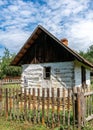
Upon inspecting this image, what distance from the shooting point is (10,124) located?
9.36 meters

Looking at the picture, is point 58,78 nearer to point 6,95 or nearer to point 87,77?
point 87,77

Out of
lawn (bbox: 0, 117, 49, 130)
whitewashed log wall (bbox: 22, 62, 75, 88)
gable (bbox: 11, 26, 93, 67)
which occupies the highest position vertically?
gable (bbox: 11, 26, 93, 67)

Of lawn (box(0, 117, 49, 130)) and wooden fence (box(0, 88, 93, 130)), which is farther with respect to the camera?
lawn (box(0, 117, 49, 130))

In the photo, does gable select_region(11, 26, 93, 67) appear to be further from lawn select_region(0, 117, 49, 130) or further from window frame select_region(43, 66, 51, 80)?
lawn select_region(0, 117, 49, 130)

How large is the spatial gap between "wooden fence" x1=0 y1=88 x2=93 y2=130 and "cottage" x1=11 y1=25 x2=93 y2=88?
25.9 ft

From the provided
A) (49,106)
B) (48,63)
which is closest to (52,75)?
(48,63)

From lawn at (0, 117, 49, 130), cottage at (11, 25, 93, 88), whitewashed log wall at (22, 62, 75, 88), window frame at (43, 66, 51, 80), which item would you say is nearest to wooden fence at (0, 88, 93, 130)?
lawn at (0, 117, 49, 130)

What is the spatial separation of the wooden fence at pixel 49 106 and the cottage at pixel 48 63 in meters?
7.91

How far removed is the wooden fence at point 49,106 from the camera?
328 inches

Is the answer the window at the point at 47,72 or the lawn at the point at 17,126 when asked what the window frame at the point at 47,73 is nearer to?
the window at the point at 47,72

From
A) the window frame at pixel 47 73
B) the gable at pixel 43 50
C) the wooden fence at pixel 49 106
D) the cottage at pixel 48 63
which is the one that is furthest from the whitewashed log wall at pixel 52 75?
the wooden fence at pixel 49 106

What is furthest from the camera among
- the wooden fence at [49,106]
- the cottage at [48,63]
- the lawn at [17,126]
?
the cottage at [48,63]

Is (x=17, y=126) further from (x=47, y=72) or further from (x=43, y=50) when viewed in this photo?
(x=43, y=50)

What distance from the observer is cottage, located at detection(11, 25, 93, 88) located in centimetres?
1833
